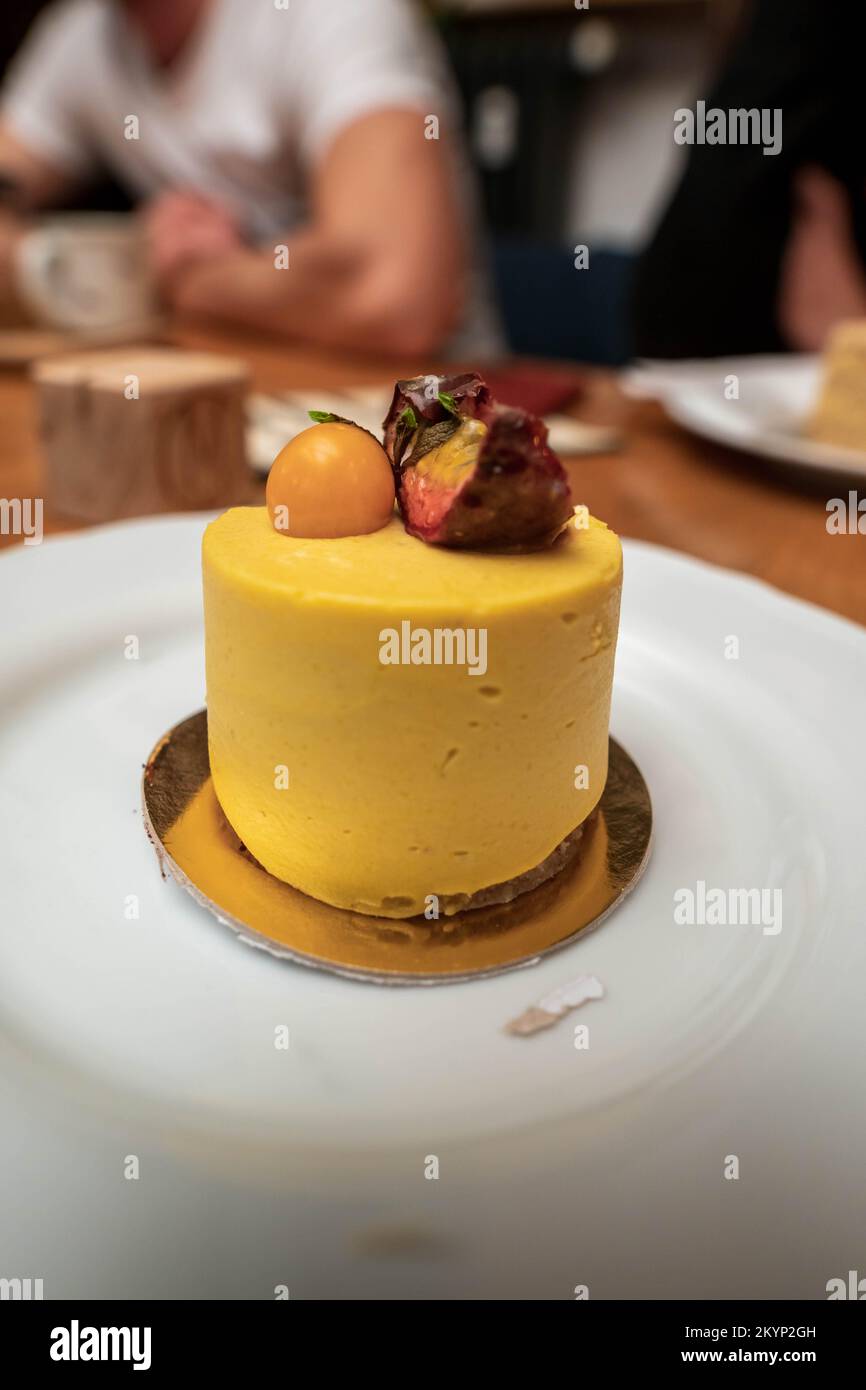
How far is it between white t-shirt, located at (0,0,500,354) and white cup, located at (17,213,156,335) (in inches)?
37.6

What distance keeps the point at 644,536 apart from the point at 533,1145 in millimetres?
1016

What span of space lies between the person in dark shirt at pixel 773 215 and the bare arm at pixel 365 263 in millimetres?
582

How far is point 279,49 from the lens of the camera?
2.78 metres

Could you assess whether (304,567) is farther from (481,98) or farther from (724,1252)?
(481,98)

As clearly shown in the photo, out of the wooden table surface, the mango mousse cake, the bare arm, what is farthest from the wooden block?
the bare arm

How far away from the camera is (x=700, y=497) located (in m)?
1.53

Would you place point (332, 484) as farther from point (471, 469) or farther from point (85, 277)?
point (85, 277)

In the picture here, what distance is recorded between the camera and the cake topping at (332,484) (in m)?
0.71

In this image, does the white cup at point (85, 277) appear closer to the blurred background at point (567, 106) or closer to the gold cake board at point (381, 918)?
the gold cake board at point (381, 918)

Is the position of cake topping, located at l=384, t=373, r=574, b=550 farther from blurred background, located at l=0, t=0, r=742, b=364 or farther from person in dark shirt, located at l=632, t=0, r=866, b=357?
blurred background, located at l=0, t=0, r=742, b=364

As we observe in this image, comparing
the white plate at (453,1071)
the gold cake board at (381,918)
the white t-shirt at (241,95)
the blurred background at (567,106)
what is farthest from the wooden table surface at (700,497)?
the blurred background at (567,106)

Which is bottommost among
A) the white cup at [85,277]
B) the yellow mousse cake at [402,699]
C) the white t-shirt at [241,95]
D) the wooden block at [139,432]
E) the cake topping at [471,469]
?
the yellow mousse cake at [402,699]

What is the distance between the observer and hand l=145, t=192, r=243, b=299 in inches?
105

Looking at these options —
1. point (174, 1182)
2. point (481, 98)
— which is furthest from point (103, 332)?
point (481, 98)
